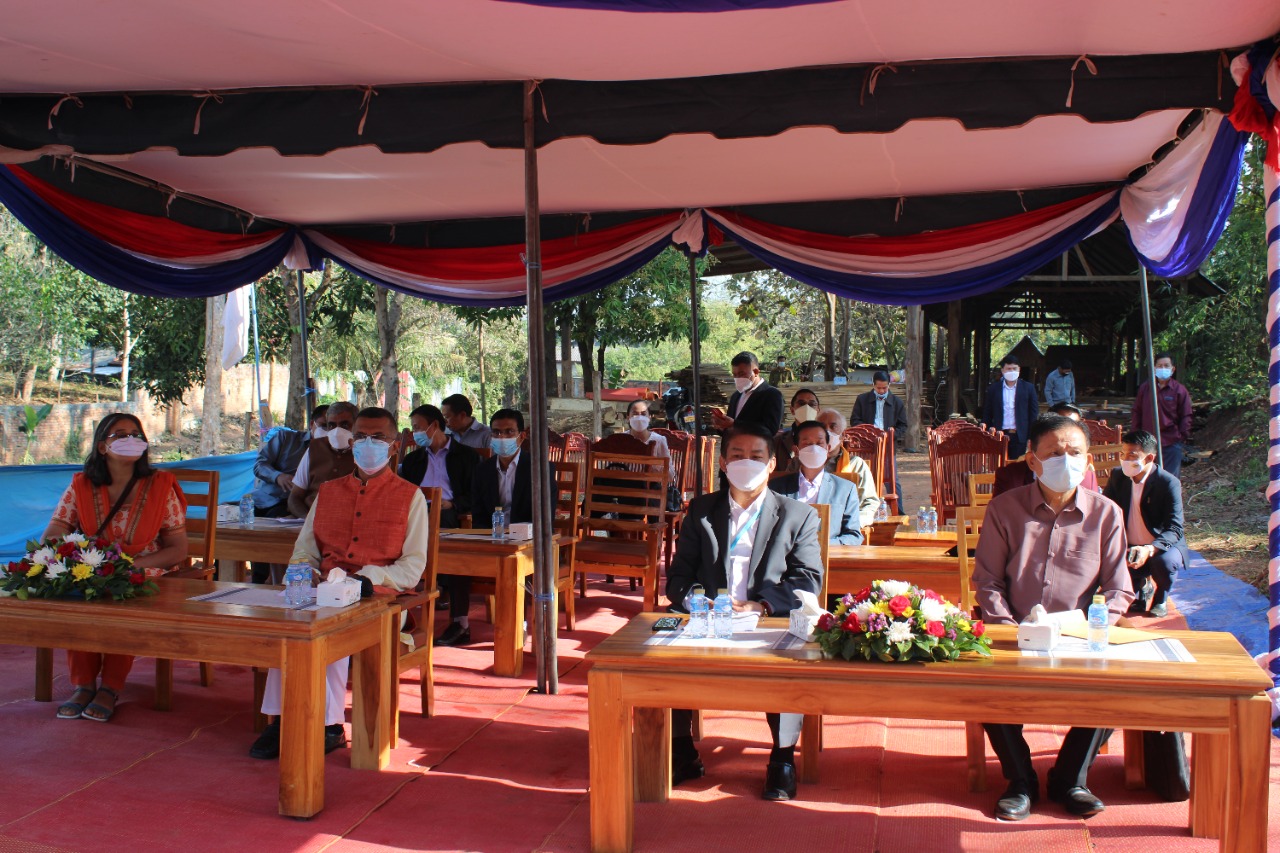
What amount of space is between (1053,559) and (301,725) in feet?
8.94

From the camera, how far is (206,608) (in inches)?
157

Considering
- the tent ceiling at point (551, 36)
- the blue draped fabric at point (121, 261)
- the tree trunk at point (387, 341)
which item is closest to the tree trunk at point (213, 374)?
the tree trunk at point (387, 341)

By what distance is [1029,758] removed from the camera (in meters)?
3.77

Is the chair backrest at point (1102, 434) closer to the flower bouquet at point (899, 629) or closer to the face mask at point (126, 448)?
the flower bouquet at point (899, 629)

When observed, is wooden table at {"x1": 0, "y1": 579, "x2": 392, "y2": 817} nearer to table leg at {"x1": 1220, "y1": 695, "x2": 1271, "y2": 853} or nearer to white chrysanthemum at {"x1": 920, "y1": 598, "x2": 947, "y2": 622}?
white chrysanthemum at {"x1": 920, "y1": 598, "x2": 947, "y2": 622}

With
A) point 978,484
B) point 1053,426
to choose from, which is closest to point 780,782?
point 1053,426

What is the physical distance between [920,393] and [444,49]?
17.7m

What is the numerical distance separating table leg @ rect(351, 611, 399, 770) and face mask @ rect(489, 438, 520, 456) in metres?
2.60

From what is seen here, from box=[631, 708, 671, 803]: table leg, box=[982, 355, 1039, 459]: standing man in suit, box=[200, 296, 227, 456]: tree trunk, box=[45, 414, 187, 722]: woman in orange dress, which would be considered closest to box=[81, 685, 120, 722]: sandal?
box=[45, 414, 187, 722]: woman in orange dress

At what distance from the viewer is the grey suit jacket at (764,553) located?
420 centimetres

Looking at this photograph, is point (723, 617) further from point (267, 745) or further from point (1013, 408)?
point (1013, 408)

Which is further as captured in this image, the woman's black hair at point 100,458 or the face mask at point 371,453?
the woman's black hair at point 100,458

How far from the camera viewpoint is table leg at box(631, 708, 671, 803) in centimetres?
385

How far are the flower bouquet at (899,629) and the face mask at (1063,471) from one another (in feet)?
2.56
